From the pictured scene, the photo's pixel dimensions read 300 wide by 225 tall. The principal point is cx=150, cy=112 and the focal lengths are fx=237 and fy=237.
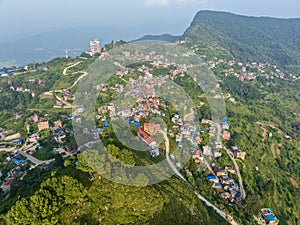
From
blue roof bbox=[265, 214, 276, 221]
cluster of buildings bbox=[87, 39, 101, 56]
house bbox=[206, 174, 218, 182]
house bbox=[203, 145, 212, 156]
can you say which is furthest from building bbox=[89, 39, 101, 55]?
blue roof bbox=[265, 214, 276, 221]

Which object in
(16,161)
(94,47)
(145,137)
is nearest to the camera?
(16,161)

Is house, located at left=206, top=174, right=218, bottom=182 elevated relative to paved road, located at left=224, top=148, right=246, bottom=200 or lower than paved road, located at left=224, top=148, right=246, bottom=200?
elevated

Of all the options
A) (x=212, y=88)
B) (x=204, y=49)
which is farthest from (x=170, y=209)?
(x=204, y=49)

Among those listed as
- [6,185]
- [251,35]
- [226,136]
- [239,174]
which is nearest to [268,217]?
[239,174]

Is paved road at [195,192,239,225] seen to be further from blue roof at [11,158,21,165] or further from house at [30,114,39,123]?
house at [30,114,39,123]

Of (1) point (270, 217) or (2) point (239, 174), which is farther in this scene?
(2) point (239, 174)

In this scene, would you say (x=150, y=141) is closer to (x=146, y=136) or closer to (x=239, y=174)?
(x=146, y=136)

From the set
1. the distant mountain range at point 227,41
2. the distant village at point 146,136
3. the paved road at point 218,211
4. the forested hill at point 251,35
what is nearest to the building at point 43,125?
the distant village at point 146,136

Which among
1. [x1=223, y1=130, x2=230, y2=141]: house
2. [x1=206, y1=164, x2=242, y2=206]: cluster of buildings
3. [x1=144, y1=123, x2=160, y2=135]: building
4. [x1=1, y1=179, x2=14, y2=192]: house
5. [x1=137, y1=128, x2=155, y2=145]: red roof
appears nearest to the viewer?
[x1=1, y1=179, x2=14, y2=192]: house

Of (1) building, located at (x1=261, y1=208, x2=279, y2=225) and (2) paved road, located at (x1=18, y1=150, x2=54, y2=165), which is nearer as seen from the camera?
(1) building, located at (x1=261, y1=208, x2=279, y2=225)
